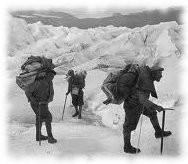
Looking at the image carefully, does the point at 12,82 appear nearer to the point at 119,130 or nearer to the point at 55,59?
the point at 55,59

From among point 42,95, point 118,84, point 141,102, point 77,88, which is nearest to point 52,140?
point 42,95

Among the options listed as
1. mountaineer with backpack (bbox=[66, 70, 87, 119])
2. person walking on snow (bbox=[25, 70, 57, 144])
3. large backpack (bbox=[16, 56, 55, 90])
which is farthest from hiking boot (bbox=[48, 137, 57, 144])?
mountaineer with backpack (bbox=[66, 70, 87, 119])

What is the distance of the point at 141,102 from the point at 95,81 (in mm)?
1751

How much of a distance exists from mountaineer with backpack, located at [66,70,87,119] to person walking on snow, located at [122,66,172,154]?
191 cm

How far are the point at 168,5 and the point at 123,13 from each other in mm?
741

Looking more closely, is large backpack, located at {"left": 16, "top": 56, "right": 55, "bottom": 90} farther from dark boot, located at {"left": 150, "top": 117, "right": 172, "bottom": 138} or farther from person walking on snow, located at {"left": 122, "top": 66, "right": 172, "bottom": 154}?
dark boot, located at {"left": 150, "top": 117, "right": 172, "bottom": 138}

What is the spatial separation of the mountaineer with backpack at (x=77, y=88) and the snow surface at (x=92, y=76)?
112 mm

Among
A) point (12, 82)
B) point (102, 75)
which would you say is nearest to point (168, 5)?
point (102, 75)

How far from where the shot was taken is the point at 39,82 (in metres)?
6.67

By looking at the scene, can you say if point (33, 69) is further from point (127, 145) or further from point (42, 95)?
point (127, 145)

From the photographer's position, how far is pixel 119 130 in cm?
728

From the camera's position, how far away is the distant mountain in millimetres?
7465

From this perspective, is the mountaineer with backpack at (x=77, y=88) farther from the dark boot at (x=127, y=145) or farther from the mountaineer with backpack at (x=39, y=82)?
the dark boot at (x=127, y=145)

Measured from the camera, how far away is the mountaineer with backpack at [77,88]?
8.33 meters
